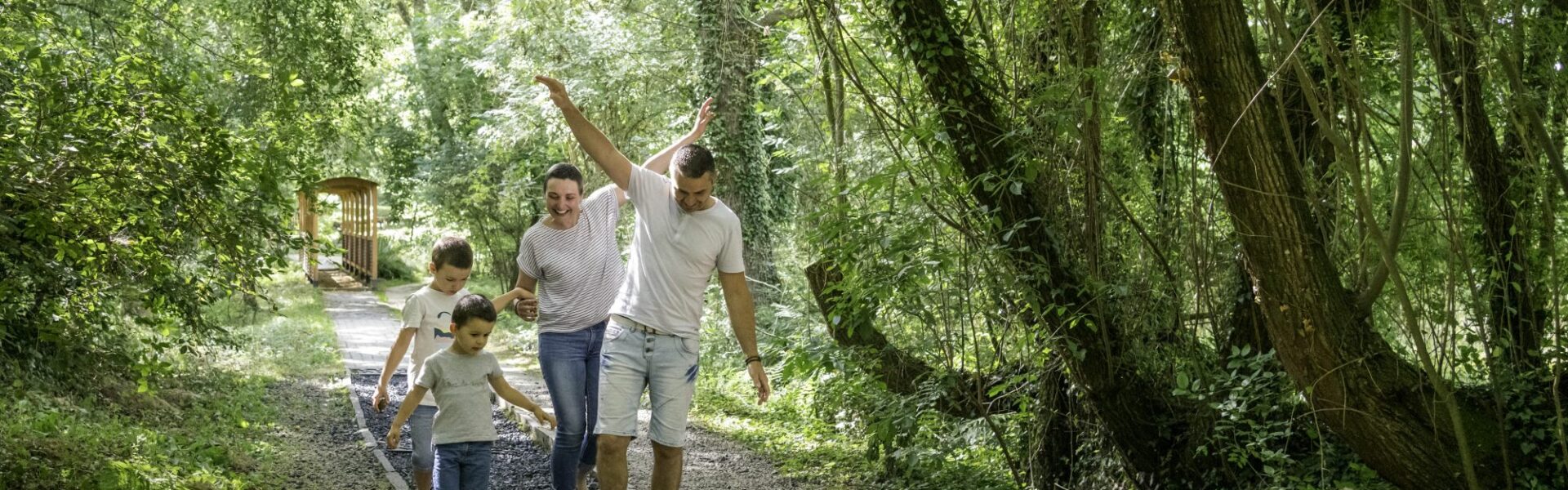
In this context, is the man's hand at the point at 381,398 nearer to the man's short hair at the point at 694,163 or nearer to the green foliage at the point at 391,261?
the man's short hair at the point at 694,163

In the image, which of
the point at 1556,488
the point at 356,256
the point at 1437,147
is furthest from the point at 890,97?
the point at 356,256

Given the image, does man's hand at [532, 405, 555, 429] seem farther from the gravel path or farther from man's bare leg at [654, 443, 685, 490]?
the gravel path

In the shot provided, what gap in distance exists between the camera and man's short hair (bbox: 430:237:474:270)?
5676 mm

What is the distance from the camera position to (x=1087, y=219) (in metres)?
6.21

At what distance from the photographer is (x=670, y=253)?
513 cm

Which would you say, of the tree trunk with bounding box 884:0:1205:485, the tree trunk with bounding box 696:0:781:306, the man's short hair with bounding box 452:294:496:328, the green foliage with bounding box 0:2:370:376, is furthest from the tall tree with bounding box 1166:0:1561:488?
the tree trunk with bounding box 696:0:781:306

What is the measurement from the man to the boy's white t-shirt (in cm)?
92

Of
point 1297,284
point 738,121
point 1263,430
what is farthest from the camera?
point 738,121

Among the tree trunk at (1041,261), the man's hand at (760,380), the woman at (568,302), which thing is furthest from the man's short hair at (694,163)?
the tree trunk at (1041,261)

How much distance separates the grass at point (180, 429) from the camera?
6.46m

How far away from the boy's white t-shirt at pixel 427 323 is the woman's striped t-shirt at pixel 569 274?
350 millimetres

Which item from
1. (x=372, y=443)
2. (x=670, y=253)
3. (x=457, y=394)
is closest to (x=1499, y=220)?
(x=670, y=253)

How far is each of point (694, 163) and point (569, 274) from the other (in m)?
1.11

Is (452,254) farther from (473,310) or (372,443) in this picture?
(372,443)
